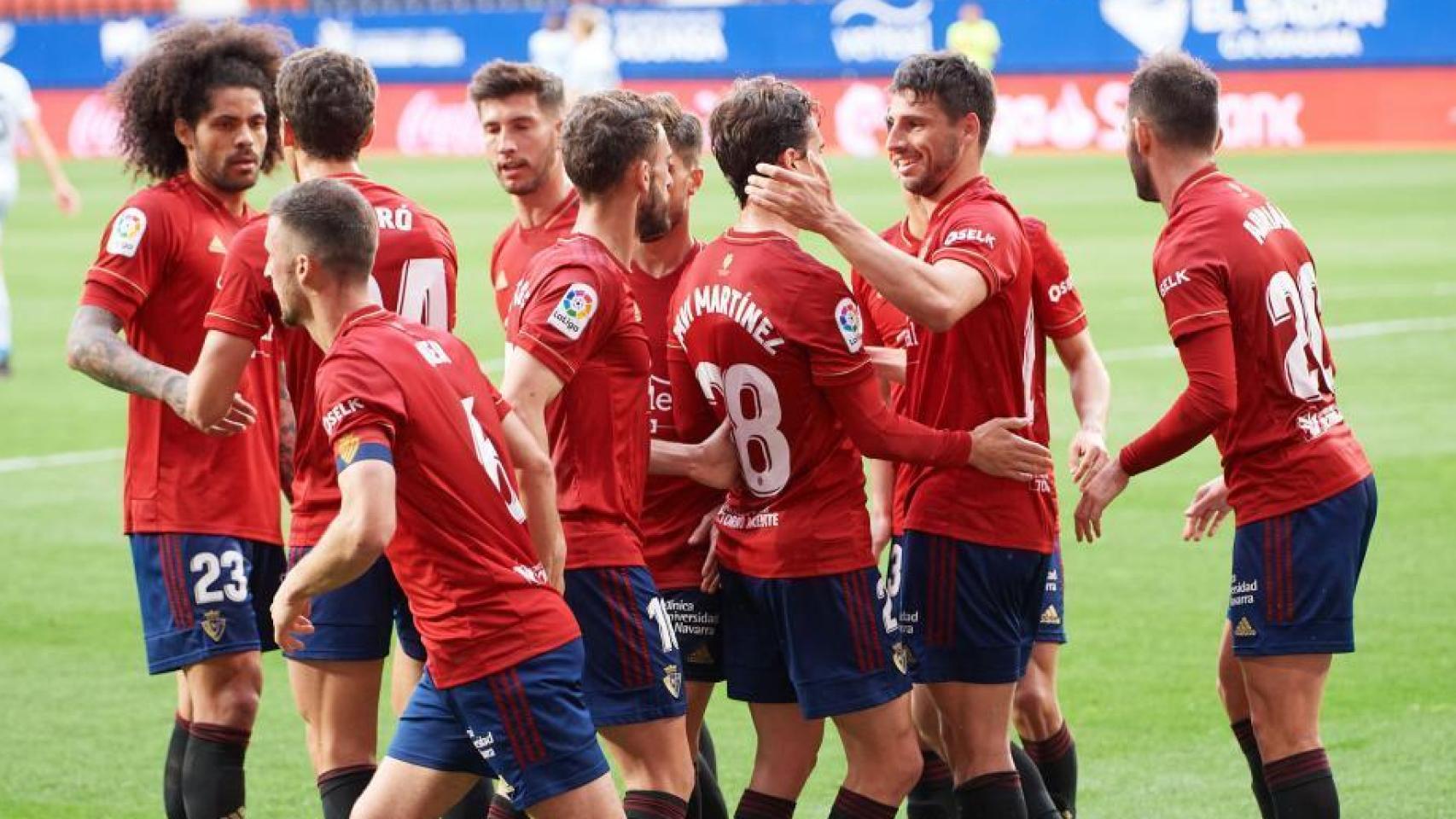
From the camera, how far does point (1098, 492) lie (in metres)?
6.00

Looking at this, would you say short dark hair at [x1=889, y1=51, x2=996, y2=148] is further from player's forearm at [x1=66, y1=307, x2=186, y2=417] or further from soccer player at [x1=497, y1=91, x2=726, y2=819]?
player's forearm at [x1=66, y1=307, x2=186, y2=417]

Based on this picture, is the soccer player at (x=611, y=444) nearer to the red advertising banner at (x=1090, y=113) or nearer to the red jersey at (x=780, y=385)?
the red jersey at (x=780, y=385)

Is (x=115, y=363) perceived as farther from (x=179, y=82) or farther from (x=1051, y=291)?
(x=1051, y=291)

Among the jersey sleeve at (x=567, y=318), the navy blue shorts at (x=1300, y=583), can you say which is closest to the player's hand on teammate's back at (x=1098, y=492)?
the navy blue shorts at (x=1300, y=583)

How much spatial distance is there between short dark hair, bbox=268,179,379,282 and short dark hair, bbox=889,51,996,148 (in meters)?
1.63

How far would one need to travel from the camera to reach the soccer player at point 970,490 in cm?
584

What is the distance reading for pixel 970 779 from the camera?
5.84 metres

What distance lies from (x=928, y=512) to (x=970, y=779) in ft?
2.43

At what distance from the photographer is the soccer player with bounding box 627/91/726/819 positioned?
621 centimetres

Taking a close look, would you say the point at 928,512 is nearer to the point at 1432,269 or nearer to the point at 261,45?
the point at 261,45

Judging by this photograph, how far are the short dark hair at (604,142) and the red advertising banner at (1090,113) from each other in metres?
24.6

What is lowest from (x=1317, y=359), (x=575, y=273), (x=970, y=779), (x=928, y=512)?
(x=970, y=779)

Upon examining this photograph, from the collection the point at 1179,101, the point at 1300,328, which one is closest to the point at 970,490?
the point at 1300,328

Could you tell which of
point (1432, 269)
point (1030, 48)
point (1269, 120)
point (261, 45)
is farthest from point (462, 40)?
point (261, 45)
